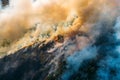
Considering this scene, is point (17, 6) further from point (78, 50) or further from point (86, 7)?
point (78, 50)

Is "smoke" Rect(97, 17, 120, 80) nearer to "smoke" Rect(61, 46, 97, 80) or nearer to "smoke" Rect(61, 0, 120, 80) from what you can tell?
"smoke" Rect(61, 0, 120, 80)

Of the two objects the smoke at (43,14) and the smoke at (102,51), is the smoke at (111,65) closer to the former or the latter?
the smoke at (102,51)

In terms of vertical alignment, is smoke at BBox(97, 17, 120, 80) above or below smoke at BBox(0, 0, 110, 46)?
below

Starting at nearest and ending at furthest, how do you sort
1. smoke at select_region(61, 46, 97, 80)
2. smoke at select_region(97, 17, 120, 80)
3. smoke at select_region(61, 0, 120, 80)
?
1. smoke at select_region(97, 17, 120, 80)
2. smoke at select_region(61, 0, 120, 80)
3. smoke at select_region(61, 46, 97, 80)

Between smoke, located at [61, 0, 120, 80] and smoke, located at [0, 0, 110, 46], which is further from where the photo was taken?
smoke, located at [0, 0, 110, 46]

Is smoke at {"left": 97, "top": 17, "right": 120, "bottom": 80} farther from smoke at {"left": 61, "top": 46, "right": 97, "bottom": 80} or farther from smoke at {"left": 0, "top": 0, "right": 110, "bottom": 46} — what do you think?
smoke at {"left": 0, "top": 0, "right": 110, "bottom": 46}

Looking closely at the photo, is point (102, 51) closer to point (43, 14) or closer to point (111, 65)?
point (111, 65)

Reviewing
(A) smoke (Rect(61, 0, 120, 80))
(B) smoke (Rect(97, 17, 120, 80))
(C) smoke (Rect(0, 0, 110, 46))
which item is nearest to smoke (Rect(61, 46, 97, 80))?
(A) smoke (Rect(61, 0, 120, 80))

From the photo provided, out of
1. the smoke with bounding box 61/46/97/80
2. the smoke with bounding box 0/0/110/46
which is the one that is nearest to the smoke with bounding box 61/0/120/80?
the smoke with bounding box 61/46/97/80

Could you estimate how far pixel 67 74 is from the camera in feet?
202

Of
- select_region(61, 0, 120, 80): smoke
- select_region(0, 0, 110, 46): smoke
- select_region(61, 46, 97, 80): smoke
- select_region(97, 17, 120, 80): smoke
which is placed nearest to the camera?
select_region(97, 17, 120, 80): smoke

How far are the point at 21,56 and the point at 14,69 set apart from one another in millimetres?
3540

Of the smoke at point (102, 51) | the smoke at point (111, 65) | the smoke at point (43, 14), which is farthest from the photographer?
the smoke at point (43, 14)

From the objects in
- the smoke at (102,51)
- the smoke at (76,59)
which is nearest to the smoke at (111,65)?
the smoke at (102,51)
